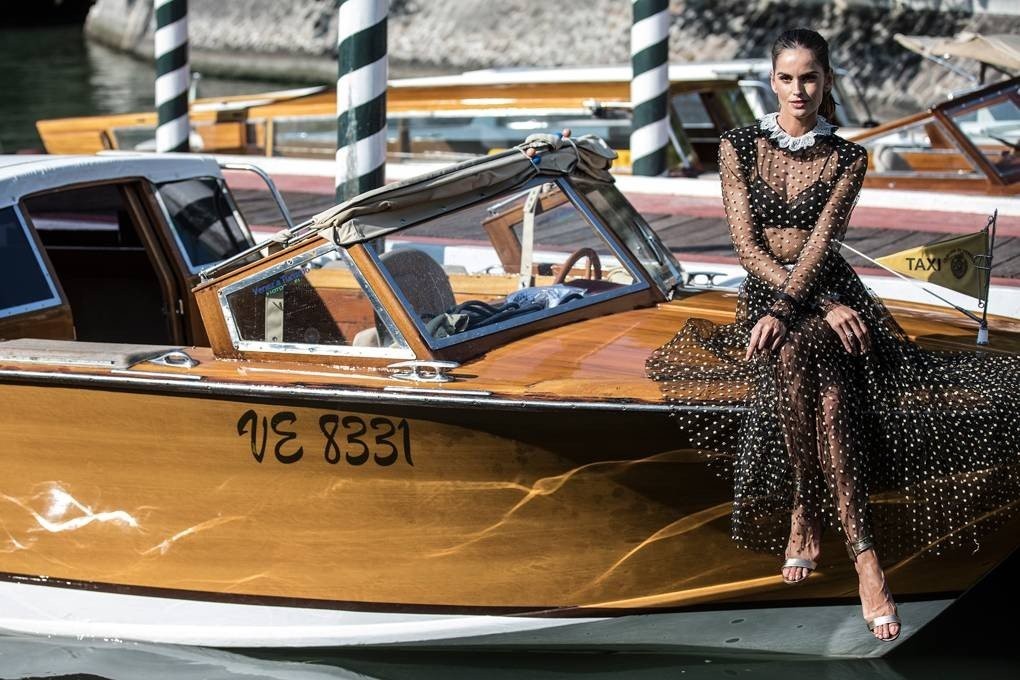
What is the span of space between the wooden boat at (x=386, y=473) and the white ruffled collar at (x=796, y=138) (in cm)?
81

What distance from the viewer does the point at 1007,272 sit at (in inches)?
266

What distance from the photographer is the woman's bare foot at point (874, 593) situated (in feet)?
13.0

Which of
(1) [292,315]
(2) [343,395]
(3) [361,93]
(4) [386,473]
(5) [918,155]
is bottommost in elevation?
(5) [918,155]

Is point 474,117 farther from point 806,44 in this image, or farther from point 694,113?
point 806,44

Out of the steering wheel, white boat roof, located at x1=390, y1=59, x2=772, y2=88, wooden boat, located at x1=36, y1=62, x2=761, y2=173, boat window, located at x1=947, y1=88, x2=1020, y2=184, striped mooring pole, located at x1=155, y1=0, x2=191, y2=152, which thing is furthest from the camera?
white boat roof, located at x1=390, y1=59, x2=772, y2=88

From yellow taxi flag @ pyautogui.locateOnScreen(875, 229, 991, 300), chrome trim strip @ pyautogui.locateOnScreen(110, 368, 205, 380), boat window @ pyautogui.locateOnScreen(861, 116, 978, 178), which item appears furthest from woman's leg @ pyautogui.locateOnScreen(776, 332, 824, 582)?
boat window @ pyautogui.locateOnScreen(861, 116, 978, 178)

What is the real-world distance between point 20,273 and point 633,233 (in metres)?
2.22

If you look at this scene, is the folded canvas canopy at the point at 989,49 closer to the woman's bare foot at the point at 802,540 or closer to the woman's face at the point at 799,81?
the woman's face at the point at 799,81

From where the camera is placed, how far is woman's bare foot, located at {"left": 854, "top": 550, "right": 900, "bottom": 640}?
395 centimetres

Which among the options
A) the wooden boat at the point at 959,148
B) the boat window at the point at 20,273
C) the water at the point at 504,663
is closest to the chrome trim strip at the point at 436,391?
the water at the point at 504,663

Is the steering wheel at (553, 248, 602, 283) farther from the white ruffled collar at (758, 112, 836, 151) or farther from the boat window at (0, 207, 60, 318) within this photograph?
the boat window at (0, 207, 60, 318)

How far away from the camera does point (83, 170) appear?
17.1 ft

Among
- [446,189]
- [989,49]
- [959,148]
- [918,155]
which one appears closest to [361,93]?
[446,189]

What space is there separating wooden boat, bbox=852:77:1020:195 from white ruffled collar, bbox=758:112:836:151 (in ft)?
18.1
